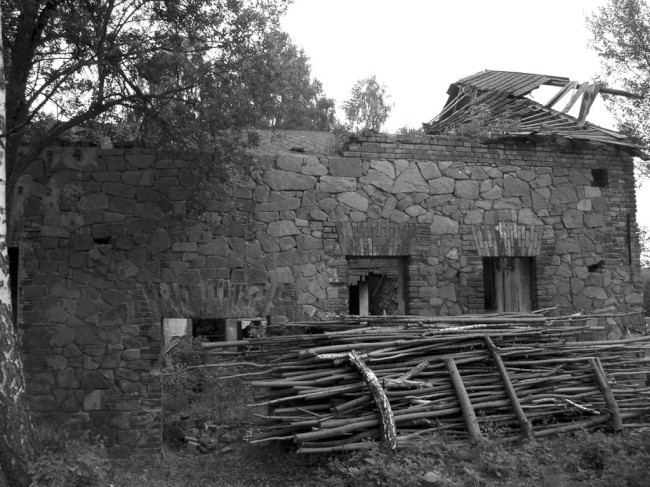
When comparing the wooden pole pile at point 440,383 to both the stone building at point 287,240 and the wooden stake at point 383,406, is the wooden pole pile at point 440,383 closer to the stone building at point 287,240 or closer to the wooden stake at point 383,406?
the wooden stake at point 383,406

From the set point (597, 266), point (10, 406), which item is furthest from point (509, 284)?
point (10, 406)

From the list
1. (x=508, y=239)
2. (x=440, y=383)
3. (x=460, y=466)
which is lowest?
(x=460, y=466)

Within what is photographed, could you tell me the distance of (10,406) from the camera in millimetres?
5105

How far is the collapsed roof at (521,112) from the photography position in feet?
30.7

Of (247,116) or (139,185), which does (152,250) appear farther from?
(247,116)

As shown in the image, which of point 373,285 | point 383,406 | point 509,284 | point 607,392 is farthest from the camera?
point 373,285

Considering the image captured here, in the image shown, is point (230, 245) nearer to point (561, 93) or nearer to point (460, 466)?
point (460, 466)

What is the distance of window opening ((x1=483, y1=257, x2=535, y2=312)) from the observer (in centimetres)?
936

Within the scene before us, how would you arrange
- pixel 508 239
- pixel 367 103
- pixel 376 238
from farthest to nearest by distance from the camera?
pixel 367 103 < pixel 508 239 < pixel 376 238

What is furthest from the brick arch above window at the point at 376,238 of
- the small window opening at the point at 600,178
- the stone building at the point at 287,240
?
the small window opening at the point at 600,178

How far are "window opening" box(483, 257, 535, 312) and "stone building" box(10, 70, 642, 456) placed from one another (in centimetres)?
3

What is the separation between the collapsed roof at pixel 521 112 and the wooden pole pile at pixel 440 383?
127 inches

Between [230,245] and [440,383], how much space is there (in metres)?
3.30

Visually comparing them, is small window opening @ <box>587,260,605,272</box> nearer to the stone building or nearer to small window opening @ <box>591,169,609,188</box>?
the stone building
